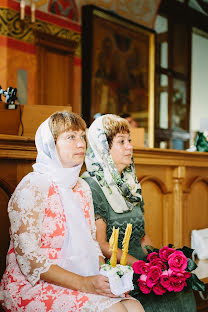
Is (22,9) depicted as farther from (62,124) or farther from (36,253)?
(36,253)

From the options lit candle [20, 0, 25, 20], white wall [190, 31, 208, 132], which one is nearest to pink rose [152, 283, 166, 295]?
lit candle [20, 0, 25, 20]

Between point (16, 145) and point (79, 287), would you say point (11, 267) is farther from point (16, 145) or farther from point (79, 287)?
point (16, 145)

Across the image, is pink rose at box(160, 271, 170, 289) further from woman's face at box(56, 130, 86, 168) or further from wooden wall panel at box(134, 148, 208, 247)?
wooden wall panel at box(134, 148, 208, 247)

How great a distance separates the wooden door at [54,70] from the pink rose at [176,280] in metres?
4.31

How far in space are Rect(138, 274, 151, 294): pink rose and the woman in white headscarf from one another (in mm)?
206

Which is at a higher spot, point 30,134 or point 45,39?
point 45,39

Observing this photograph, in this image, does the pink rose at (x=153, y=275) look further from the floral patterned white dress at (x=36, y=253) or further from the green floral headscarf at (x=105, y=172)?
the green floral headscarf at (x=105, y=172)

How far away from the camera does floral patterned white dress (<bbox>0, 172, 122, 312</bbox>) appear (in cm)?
185

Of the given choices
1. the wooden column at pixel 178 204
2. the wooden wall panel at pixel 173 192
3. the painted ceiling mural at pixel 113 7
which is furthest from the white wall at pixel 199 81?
the wooden column at pixel 178 204

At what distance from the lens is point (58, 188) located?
2109 millimetres

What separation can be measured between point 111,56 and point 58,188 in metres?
5.09

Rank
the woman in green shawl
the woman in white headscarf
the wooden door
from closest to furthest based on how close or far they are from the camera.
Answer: the woman in white headscarf → the woman in green shawl → the wooden door

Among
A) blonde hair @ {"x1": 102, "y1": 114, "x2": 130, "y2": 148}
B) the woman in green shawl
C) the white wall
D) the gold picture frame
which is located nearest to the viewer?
the woman in green shawl

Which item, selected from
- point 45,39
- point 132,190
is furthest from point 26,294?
point 45,39
